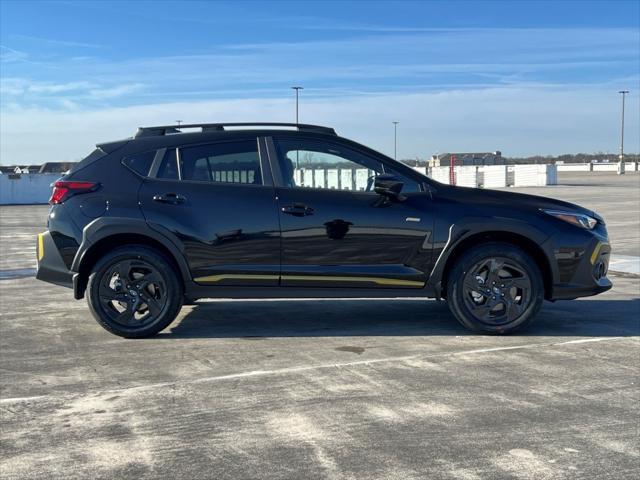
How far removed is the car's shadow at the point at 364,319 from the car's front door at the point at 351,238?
60cm

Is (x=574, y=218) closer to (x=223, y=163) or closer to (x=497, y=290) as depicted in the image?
(x=497, y=290)

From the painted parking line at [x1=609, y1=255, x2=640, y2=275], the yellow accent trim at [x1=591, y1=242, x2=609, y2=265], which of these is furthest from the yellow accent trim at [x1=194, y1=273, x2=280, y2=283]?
the painted parking line at [x1=609, y1=255, x2=640, y2=275]

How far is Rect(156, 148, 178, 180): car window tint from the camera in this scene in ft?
20.3

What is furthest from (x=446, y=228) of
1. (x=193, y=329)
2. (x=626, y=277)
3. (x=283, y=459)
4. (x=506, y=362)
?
(x=626, y=277)

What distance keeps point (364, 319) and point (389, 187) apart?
1.64 metres

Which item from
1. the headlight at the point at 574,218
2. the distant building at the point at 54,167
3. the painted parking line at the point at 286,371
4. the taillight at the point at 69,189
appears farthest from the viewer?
the distant building at the point at 54,167

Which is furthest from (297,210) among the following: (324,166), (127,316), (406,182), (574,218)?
(574,218)

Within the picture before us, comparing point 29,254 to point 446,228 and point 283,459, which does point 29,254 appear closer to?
point 446,228

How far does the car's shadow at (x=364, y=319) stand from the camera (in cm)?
646

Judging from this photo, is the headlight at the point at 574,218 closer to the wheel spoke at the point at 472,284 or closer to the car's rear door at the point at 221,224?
the wheel spoke at the point at 472,284

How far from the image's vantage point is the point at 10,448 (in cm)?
376

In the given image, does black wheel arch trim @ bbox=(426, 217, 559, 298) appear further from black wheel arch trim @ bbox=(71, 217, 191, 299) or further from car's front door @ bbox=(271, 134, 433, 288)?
black wheel arch trim @ bbox=(71, 217, 191, 299)

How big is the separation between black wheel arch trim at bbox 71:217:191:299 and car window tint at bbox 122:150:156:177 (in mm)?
469

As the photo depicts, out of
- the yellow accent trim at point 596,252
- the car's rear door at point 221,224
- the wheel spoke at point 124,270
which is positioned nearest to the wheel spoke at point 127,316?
the wheel spoke at point 124,270
